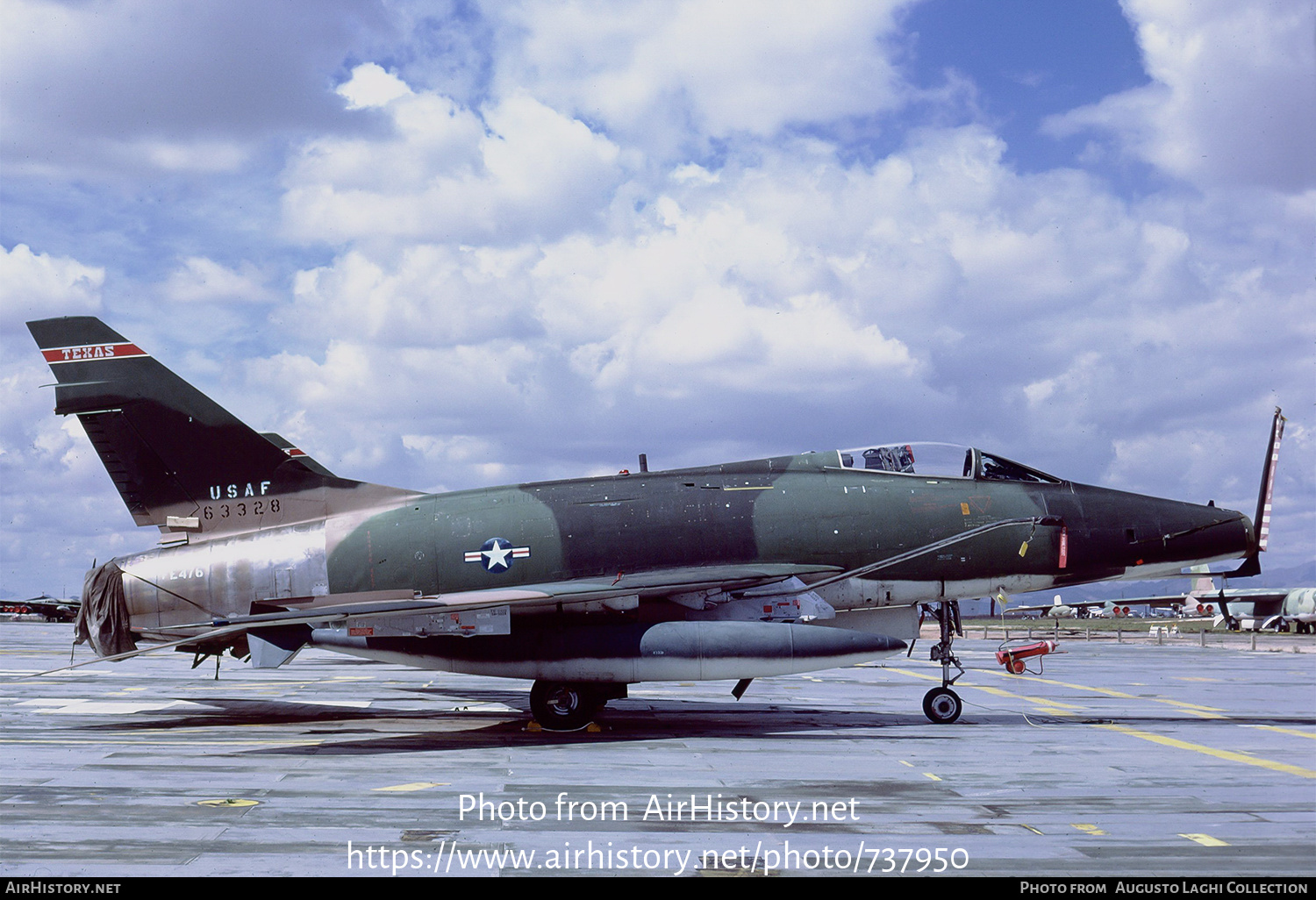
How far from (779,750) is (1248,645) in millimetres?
41904

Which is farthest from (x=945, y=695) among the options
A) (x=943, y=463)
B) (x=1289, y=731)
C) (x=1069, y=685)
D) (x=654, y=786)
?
(x=1069, y=685)

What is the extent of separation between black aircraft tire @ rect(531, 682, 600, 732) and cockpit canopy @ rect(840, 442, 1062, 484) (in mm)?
5159

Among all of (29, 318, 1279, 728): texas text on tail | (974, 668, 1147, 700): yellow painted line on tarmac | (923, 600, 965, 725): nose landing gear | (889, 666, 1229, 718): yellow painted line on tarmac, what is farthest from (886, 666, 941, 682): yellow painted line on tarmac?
(29, 318, 1279, 728): texas text on tail

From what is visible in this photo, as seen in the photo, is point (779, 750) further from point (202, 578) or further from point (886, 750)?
point (202, 578)

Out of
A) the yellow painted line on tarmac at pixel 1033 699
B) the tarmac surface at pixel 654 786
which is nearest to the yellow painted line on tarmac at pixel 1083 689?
the yellow painted line on tarmac at pixel 1033 699

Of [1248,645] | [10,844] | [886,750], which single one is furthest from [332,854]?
[1248,645]

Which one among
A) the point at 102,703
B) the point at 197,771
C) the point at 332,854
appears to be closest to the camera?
the point at 332,854

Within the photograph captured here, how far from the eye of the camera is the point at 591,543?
47.1 ft

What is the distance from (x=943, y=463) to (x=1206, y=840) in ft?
25.9

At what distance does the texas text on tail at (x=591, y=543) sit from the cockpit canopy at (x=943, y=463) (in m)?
0.03

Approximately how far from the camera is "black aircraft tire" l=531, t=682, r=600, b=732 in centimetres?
1413

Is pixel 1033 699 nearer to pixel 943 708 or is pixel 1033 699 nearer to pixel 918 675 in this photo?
pixel 943 708

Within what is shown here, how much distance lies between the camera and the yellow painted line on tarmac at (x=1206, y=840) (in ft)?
24.8
